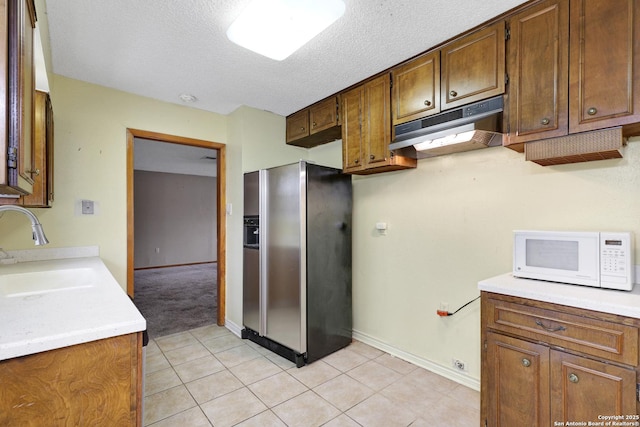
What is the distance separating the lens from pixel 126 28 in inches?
75.7

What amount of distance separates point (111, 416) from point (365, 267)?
233cm

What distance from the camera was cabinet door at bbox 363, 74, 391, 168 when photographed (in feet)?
7.96

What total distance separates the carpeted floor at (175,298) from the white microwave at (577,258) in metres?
3.26

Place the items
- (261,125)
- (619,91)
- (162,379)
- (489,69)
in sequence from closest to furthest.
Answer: (619,91) < (489,69) < (162,379) < (261,125)

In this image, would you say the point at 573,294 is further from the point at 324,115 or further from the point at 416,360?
the point at 324,115

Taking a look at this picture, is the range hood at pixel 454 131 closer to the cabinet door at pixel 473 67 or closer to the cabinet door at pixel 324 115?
the cabinet door at pixel 473 67

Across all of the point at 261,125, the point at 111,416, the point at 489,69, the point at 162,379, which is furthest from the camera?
the point at 261,125

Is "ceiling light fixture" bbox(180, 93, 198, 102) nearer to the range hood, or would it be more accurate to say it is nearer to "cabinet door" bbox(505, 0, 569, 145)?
the range hood

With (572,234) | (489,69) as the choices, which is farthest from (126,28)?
(572,234)

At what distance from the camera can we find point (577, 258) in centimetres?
159

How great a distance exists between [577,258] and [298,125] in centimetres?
267

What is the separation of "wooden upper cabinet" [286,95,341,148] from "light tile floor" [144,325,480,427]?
214cm

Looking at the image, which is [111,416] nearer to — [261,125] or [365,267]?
[365,267]

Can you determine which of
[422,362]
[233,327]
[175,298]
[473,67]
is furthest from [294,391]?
[175,298]
